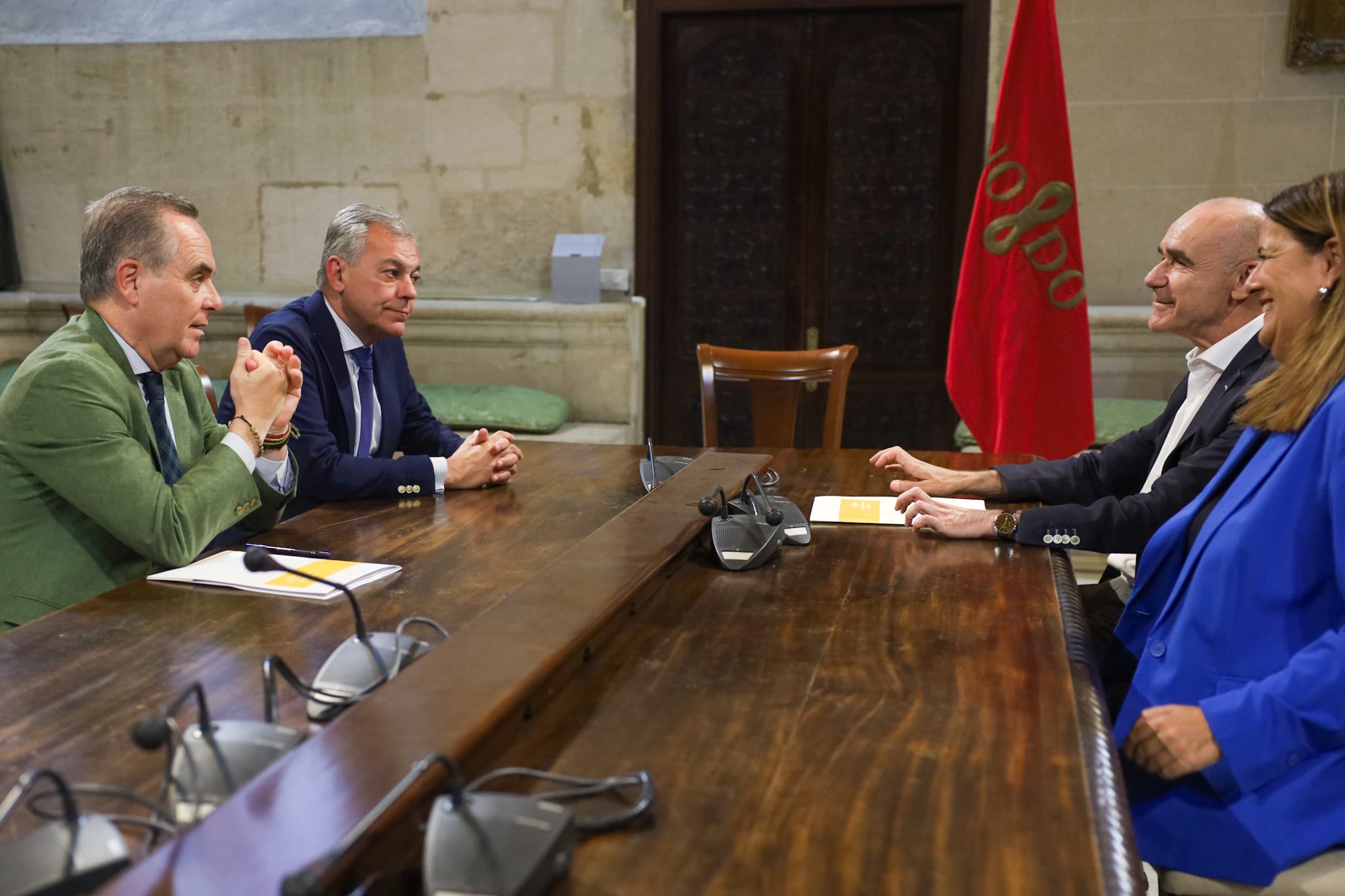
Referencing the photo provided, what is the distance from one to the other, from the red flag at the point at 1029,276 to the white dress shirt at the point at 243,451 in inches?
103

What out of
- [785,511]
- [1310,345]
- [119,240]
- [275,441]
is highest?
[119,240]

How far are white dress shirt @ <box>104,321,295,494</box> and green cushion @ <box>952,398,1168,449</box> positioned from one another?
2.81 m

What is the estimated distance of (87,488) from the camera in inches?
75.0

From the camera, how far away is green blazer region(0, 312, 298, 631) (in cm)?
190

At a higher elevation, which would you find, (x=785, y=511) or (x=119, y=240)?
(x=119, y=240)

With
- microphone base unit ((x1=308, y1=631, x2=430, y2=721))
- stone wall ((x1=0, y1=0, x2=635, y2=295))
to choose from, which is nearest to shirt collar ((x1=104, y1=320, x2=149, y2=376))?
microphone base unit ((x1=308, y1=631, x2=430, y2=721))

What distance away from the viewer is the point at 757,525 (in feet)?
6.43

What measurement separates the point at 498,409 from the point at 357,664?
12.0 feet

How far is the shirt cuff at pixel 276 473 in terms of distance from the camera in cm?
220

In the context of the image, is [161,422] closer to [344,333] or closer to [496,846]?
[344,333]

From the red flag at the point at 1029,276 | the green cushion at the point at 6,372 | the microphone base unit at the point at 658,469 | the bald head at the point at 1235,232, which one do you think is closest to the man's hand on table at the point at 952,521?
the microphone base unit at the point at 658,469

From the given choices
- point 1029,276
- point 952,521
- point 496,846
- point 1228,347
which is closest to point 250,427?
point 952,521

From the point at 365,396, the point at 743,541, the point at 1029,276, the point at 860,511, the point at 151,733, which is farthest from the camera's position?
the point at 1029,276

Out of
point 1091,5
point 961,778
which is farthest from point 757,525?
point 1091,5
